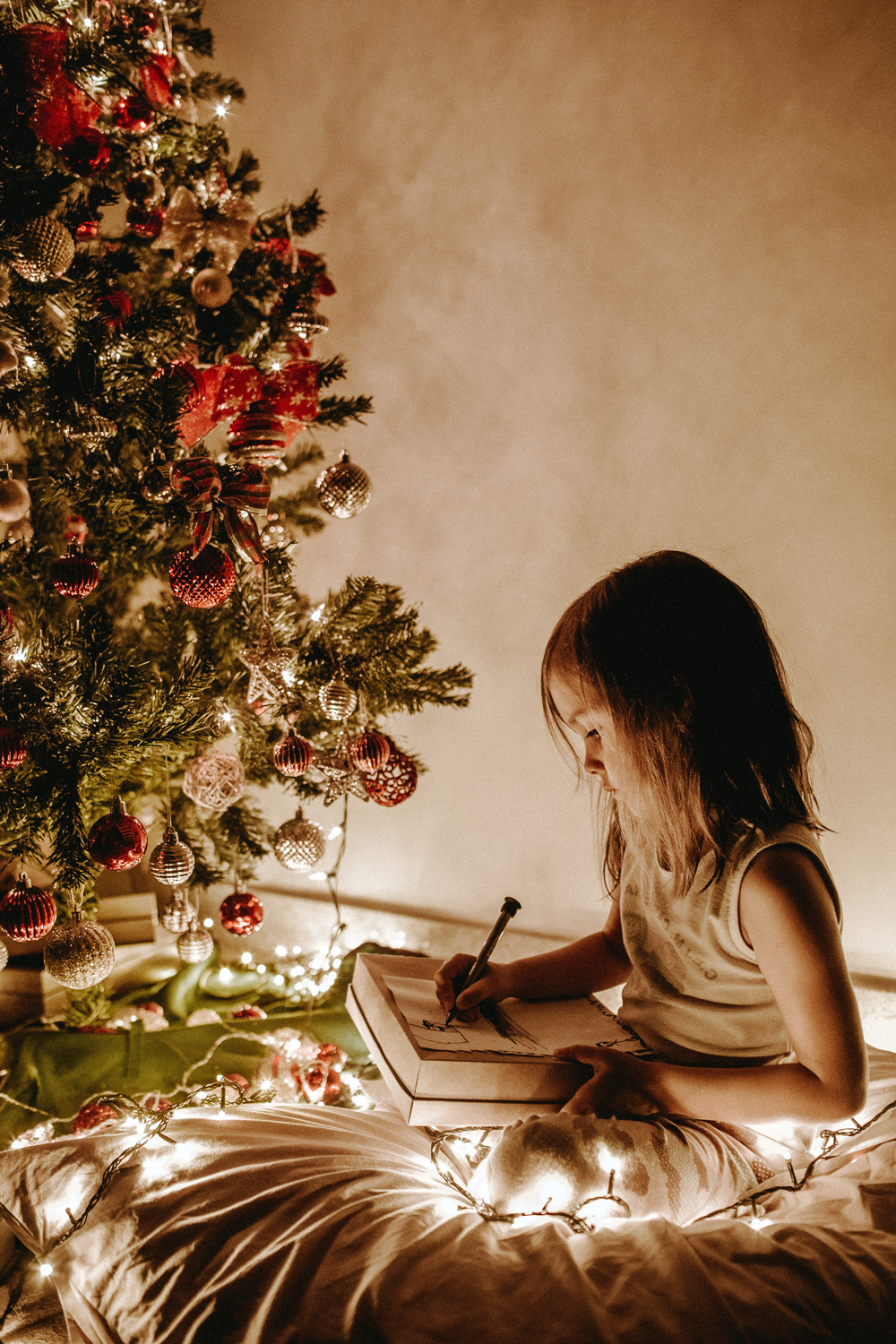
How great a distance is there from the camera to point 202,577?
0.77 m

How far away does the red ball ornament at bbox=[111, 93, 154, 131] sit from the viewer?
84 cm

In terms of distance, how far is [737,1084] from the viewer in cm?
58

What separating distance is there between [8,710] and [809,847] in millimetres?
796

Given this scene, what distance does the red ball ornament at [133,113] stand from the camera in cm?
84

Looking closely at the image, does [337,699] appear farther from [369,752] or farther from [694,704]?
[694,704]

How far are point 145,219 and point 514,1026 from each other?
1.03 m

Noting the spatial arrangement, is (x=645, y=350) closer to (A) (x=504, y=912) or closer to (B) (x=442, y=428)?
(B) (x=442, y=428)

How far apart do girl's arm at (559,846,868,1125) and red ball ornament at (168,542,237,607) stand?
55cm

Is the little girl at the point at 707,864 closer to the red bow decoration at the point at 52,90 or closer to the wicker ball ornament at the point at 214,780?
the wicker ball ornament at the point at 214,780

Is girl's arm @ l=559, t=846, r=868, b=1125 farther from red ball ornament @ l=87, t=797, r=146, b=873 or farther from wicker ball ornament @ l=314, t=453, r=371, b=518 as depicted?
wicker ball ornament @ l=314, t=453, r=371, b=518

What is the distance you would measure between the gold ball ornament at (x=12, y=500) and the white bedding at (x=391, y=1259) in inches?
24.9

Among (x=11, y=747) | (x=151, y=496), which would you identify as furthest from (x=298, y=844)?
(x=151, y=496)

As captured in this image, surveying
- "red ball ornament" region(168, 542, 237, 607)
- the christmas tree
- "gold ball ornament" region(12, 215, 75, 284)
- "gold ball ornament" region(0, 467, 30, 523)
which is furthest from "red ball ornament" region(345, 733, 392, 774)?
"gold ball ornament" region(12, 215, 75, 284)

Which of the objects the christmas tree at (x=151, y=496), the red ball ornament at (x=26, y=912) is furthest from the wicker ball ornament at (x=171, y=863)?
the red ball ornament at (x=26, y=912)
